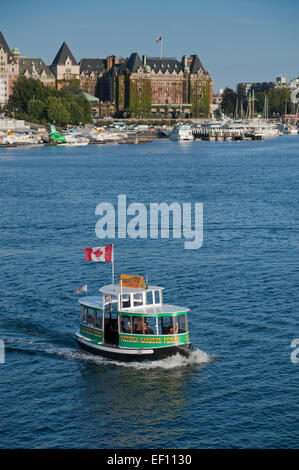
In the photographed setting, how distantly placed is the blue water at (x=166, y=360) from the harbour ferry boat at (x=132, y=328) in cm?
57

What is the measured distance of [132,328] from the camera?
35344mm

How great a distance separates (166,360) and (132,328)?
2.17 metres

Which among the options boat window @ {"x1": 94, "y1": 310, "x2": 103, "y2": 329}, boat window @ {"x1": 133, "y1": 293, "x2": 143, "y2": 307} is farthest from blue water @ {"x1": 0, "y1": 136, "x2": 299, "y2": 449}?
boat window @ {"x1": 133, "y1": 293, "x2": 143, "y2": 307}

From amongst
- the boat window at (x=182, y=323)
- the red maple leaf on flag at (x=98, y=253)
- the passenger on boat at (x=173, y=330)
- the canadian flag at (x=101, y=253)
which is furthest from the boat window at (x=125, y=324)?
the red maple leaf on flag at (x=98, y=253)

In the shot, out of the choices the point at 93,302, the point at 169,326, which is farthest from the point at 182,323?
the point at 93,302

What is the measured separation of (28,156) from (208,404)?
486 feet

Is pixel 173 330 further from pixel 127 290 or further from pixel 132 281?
pixel 132 281

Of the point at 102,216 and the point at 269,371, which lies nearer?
the point at 269,371

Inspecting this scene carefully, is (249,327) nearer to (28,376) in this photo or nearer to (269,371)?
(269,371)

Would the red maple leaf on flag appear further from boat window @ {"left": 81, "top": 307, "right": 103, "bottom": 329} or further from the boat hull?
the boat hull

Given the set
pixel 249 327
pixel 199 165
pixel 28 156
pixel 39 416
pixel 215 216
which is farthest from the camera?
pixel 28 156

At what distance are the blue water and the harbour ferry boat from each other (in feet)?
1.88
